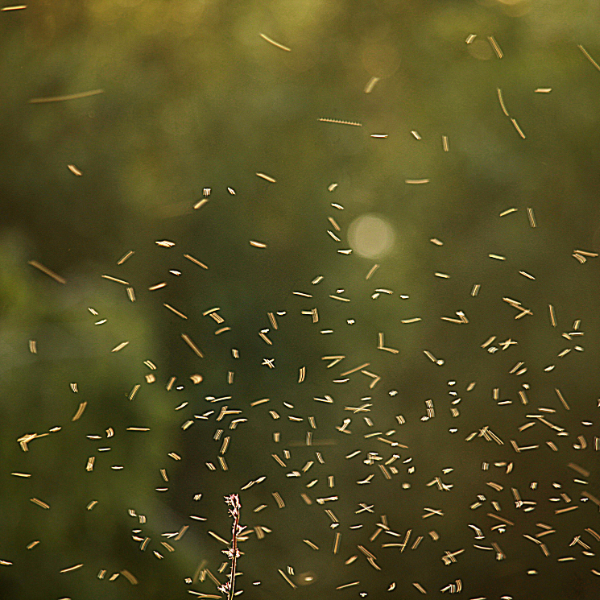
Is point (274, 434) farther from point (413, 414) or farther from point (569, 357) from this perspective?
point (569, 357)

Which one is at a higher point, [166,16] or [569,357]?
[166,16]

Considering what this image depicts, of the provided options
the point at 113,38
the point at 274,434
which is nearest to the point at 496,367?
the point at 274,434

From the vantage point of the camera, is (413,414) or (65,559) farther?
(413,414)

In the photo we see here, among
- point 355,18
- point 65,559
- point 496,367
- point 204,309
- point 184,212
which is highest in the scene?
point 355,18

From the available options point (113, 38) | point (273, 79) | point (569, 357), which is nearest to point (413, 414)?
point (569, 357)

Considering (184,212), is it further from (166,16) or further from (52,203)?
(166,16)

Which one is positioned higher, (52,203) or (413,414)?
(52,203)
